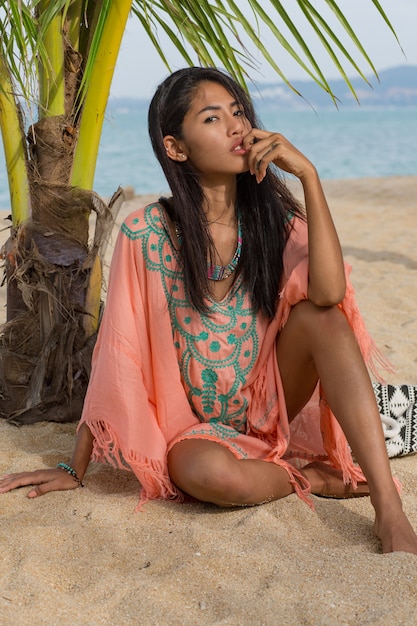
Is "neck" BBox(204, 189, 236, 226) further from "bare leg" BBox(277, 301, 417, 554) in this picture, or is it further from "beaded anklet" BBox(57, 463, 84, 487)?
"beaded anklet" BBox(57, 463, 84, 487)

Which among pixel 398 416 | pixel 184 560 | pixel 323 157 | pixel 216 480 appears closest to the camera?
pixel 184 560

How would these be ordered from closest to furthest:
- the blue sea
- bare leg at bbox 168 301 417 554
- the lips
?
bare leg at bbox 168 301 417 554 → the lips → the blue sea

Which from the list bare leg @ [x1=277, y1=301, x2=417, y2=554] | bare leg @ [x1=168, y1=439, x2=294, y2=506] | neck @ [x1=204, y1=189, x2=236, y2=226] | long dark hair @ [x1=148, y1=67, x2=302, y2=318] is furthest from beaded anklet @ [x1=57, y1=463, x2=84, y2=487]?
neck @ [x1=204, y1=189, x2=236, y2=226]

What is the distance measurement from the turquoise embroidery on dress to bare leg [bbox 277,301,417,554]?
138mm

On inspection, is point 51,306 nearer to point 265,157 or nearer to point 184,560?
point 265,157

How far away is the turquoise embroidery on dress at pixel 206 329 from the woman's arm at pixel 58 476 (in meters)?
0.33

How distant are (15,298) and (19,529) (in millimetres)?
954

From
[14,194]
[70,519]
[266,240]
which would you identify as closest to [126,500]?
[70,519]

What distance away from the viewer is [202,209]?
2.23 m

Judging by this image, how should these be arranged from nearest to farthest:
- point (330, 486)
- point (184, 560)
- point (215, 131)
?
point (184, 560) < point (215, 131) < point (330, 486)

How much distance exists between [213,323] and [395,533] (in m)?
0.74

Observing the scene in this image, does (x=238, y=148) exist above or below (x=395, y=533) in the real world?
above

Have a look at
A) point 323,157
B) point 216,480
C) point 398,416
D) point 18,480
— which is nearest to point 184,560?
point 216,480

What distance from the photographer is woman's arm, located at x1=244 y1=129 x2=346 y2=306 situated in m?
2.02
